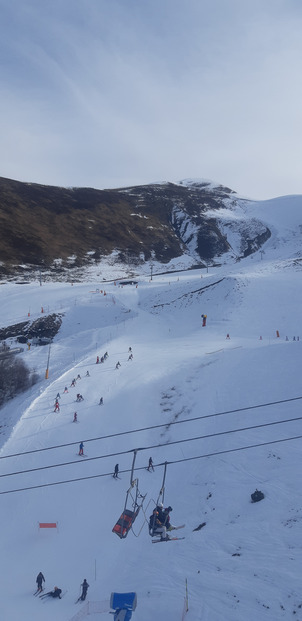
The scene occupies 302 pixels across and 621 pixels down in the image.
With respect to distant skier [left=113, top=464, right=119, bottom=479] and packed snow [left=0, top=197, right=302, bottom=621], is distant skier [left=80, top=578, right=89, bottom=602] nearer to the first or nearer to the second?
packed snow [left=0, top=197, right=302, bottom=621]

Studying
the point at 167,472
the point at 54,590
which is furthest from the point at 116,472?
the point at 54,590

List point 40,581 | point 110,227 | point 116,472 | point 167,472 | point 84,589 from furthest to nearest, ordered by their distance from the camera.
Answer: point 110,227
point 167,472
point 116,472
point 40,581
point 84,589

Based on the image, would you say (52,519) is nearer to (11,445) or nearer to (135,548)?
(135,548)

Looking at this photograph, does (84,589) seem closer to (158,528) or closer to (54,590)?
(54,590)

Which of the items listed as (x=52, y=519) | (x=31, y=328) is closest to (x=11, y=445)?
(x=52, y=519)

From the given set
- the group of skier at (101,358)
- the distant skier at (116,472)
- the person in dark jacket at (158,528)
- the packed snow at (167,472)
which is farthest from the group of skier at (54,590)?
the group of skier at (101,358)

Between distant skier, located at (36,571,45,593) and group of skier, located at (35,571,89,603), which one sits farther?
distant skier, located at (36,571,45,593)

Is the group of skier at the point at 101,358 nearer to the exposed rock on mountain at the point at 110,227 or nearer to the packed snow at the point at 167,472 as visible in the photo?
the packed snow at the point at 167,472

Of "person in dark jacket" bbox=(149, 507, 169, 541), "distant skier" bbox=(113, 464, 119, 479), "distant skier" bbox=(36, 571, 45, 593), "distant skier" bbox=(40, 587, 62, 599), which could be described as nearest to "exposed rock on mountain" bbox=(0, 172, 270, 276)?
"distant skier" bbox=(113, 464, 119, 479)
